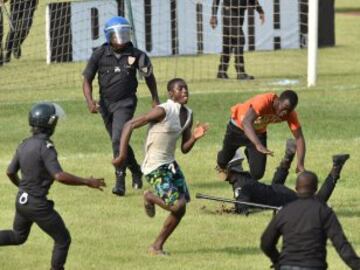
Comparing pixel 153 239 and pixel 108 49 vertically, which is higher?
pixel 108 49

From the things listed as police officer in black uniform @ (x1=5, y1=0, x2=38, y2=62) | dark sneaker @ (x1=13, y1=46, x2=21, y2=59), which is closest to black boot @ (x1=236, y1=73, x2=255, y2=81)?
police officer in black uniform @ (x1=5, y1=0, x2=38, y2=62)

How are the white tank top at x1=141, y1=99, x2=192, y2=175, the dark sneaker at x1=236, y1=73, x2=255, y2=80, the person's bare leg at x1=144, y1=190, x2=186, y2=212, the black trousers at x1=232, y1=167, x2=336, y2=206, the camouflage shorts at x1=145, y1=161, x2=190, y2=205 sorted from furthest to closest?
the dark sneaker at x1=236, y1=73, x2=255, y2=80 → the black trousers at x1=232, y1=167, x2=336, y2=206 → the white tank top at x1=141, y1=99, x2=192, y2=175 → the camouflage shorts at x1=145, y1=161, x2=190, y2=205 → the person's bare leg at x1=144, y1=190, x2=186, y2=212

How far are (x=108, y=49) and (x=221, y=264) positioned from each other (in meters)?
4.70

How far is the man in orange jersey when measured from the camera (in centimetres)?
1467

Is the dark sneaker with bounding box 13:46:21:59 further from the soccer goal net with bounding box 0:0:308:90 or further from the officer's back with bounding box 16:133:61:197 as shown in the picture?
the officer's back with bounding box 16:133:61:197

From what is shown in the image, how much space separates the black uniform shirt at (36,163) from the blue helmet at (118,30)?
4705 mm

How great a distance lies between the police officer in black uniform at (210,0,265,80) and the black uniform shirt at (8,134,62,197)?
1506cm

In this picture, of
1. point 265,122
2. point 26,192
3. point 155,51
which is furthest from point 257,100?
point 155,51

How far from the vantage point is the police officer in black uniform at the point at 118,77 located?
54.4 feet

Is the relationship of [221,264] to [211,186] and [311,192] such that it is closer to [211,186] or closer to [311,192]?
[311,192]

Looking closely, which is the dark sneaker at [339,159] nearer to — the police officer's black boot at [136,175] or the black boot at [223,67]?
the police officer's black boot at [136,175]

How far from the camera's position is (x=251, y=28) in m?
29.6

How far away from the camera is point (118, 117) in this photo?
54.3ft

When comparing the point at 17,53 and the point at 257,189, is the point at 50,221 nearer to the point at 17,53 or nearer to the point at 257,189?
the point at 257,189
